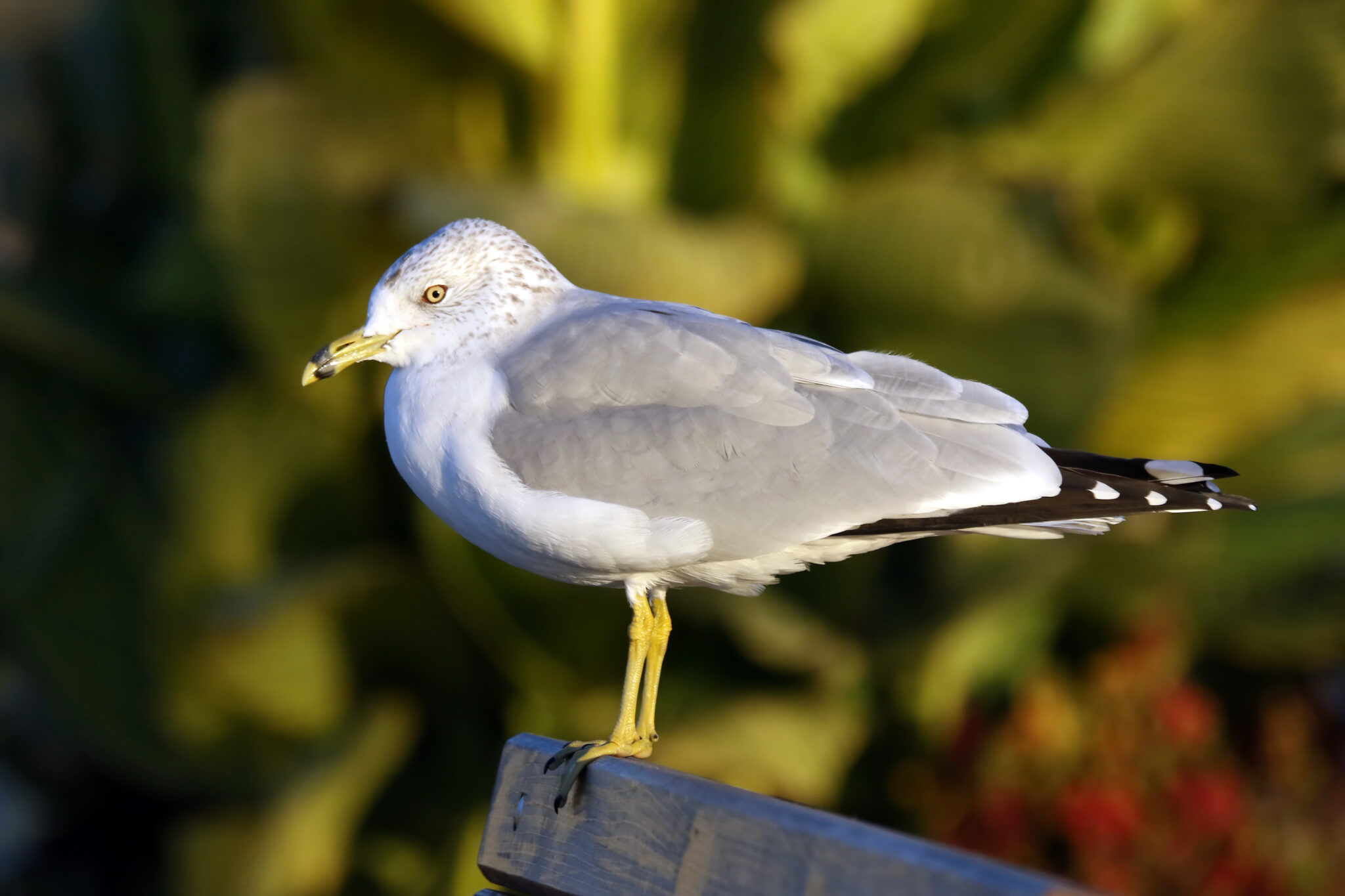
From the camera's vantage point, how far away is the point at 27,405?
6.12 m

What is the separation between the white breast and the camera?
199 cm

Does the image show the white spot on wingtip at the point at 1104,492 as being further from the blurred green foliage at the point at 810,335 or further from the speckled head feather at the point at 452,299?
the blurred green foliage at the point at 810,335

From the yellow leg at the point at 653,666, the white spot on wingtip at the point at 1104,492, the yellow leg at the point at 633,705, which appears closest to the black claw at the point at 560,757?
the yellow leg at the point at 633,705

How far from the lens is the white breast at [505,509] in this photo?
1992 mm

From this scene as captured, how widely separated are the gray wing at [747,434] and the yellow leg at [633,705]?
0.21 m

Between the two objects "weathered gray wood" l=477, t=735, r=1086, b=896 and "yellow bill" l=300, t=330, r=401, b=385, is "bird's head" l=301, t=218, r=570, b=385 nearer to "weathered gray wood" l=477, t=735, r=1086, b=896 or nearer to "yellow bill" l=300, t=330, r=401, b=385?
"yellow bill" l=300, t=330, r=401, b=385

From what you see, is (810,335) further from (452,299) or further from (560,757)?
(560,757)

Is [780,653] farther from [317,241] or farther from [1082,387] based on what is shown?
[317,241]

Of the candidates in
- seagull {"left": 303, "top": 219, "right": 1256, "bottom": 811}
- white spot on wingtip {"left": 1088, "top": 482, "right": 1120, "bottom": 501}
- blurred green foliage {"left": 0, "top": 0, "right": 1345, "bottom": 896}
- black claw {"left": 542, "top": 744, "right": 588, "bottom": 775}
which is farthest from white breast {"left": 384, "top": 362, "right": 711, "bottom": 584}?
blurred green foliage {"left": 0, "top": 0, "right": 1345, "bottom": 896}

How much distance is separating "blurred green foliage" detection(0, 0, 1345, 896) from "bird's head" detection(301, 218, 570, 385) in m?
1.77

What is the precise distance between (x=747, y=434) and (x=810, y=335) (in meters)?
3.18

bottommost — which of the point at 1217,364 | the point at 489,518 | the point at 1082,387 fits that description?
the point at 489,518

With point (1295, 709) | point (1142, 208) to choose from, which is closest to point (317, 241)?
point (1142, 208)

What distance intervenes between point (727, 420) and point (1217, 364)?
3667 mm
